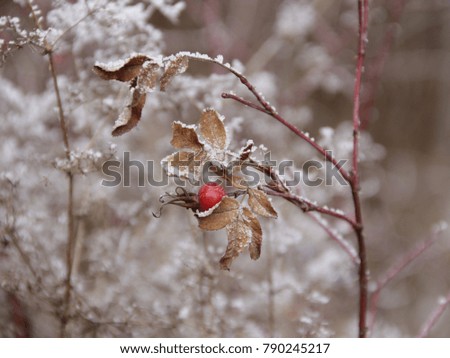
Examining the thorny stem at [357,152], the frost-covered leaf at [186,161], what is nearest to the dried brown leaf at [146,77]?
the frost-covered leaf at [186,161]

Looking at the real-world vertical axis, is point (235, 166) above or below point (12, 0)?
below

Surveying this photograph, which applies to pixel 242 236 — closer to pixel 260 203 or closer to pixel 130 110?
pixel 260 203

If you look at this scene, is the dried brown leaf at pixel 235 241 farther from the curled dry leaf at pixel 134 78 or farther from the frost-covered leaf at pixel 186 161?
the curled dry leaf at pixel 134 78

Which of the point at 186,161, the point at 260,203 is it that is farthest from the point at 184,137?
the point at 260,203

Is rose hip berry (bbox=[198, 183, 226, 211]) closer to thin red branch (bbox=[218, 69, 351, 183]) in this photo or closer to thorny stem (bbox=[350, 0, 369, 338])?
thin red branch (bbox=[218, 69, 351, 183])
